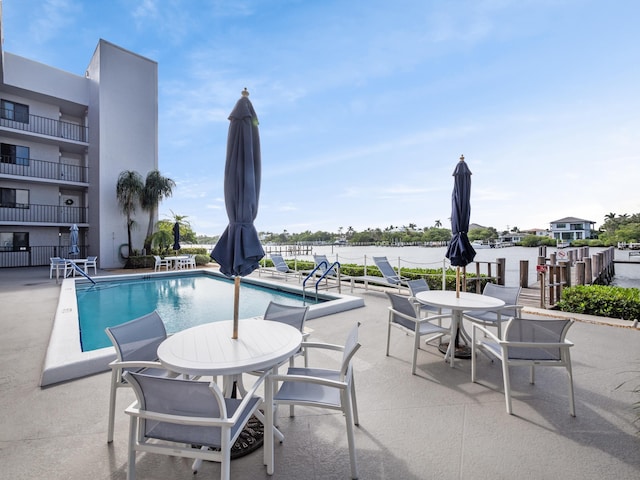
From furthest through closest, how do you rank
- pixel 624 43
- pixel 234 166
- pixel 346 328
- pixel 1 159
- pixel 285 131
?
pixel 285 131 → pixel 1 159 → pixel 624 43 → pixel 346 328 → pixel 234 166

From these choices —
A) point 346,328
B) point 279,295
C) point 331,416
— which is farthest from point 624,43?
point 279,295

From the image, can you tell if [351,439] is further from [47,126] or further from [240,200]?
[47,126]

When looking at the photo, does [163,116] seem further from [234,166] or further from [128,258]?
[234,166]

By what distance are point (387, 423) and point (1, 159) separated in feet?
68.7

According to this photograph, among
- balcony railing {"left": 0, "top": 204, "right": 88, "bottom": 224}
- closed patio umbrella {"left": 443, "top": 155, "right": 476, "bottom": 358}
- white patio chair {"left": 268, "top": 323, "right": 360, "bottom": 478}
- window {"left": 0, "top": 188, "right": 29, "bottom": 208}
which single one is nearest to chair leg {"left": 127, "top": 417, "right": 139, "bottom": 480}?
white patio chair {"left": 268, "top": 323, "right": 360, "bottom": 478}

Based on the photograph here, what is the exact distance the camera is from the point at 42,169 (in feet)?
52.1

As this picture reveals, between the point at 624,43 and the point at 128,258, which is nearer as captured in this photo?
the point at 624,43

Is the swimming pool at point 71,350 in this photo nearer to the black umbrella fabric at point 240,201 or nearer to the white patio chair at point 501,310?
the black umbrella fabric at point 240,201

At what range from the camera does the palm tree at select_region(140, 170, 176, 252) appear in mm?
15811

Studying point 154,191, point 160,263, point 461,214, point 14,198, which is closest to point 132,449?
point 461,214

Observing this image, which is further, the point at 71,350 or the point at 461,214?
the point at 461,214

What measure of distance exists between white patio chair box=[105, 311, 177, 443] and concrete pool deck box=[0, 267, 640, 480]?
0.39m

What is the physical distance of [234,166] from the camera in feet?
8.75

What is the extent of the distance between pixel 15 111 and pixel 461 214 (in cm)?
2100
